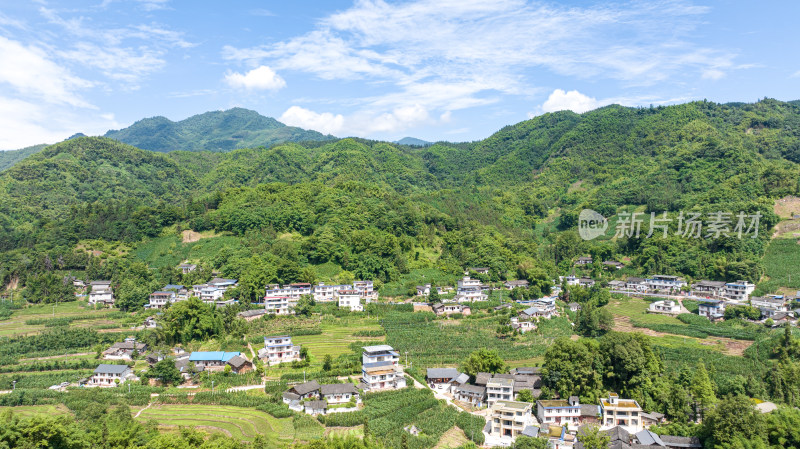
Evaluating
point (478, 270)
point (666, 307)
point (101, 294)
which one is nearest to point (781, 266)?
point (666, 307)

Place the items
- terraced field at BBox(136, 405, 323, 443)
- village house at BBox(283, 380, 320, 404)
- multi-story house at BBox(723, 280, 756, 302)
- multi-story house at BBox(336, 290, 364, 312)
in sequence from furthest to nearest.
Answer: multi-story house at BBox(723, 280, 756, 302) → multi-story house at BBox(336, 290, 364, 312) → village house at BBox(283, 380, 320, 404) → terraced field at BBox(136, 405, 323, 443)

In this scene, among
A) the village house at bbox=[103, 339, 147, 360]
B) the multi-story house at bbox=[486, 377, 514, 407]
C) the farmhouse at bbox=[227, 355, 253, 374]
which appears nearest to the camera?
the multi-story house at bbox=[486, 377, 514, 407]

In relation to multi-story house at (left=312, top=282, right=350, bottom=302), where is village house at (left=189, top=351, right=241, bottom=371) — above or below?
below

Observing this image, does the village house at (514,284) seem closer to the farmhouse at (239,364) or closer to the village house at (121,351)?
the farmhouse at (239,364)

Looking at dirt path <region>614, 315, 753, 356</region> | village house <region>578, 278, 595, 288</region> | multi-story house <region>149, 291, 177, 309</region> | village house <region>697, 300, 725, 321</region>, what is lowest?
dirt path <region>614, 315, 753, 356</region>

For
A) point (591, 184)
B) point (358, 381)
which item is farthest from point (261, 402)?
point (591, 184)

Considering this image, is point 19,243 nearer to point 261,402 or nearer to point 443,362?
point 261,402

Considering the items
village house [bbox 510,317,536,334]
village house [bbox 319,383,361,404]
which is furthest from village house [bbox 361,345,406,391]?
village house [bbox 510,317,536,334]

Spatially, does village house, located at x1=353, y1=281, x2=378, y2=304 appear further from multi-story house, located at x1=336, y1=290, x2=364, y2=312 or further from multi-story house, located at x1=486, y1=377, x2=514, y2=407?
multi-story house, located at x1=486, y1=377, x2=514, y2=407
